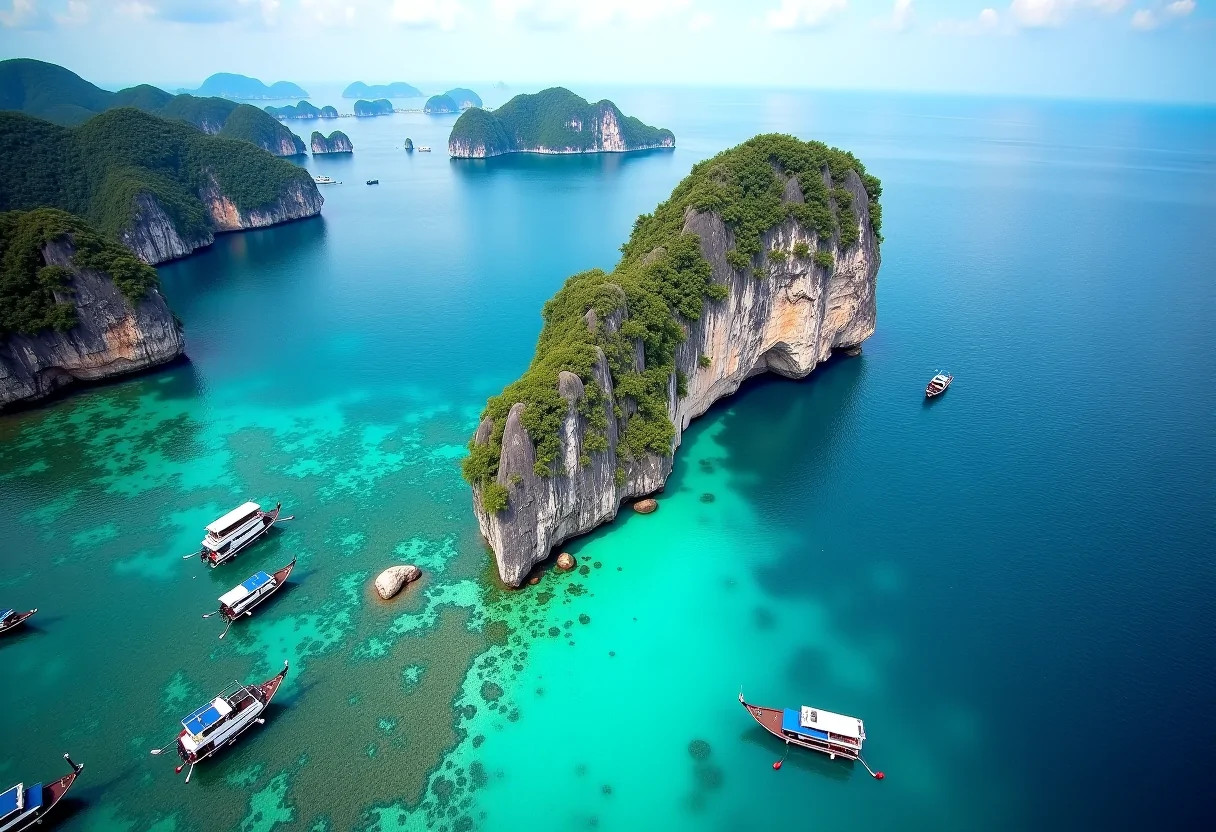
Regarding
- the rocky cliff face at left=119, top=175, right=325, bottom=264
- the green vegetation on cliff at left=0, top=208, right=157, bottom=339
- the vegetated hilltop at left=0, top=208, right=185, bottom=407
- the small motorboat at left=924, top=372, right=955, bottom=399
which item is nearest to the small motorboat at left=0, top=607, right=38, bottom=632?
the vegetated hilltop at left=0, top=208, right=185, bottom=407

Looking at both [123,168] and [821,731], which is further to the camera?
[123,168]

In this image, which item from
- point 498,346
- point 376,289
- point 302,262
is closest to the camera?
point 498,346

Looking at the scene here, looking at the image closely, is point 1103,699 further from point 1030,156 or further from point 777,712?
point 1030,156

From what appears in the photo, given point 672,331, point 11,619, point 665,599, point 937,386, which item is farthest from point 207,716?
point 937,386

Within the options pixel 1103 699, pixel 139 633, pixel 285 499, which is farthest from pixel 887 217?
pixel 139 633

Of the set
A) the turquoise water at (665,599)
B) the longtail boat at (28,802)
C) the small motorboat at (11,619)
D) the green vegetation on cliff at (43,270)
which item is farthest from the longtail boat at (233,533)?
the green vegetation on cliff at (43,270)

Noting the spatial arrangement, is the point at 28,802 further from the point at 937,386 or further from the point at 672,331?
the point at 937,386
